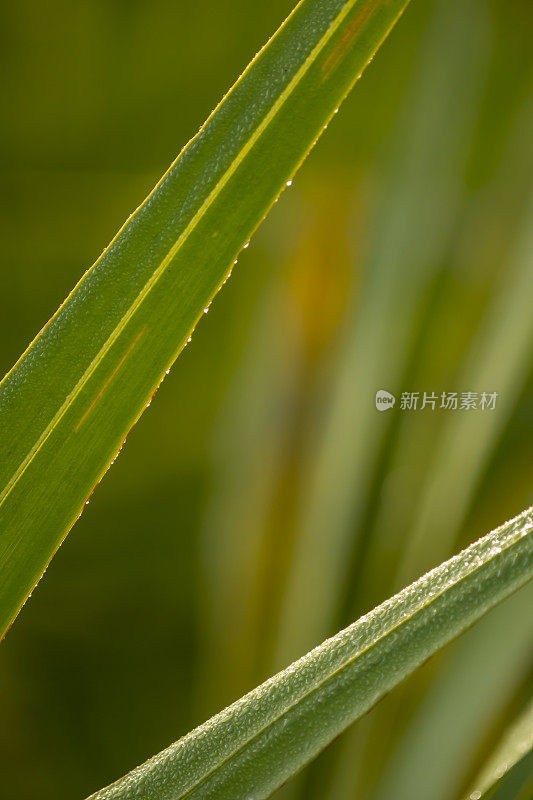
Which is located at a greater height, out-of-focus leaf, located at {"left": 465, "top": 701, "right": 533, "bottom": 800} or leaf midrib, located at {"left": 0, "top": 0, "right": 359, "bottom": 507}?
leaf midrib, located at {"left": 0, "top": 0, "right": 359, "bottom": 507}

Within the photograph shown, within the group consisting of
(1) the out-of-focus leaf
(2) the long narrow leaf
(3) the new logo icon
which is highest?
(3) the new logo icon

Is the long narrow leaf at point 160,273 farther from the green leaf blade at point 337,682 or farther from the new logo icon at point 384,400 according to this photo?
the new logo icon at point 384,400

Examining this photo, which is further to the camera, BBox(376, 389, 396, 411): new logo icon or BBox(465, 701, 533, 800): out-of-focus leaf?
BBox(376, 389, 396, 411): new logo icon

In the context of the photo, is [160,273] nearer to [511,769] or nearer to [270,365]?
[511,769]

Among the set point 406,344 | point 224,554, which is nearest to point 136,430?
point 224,554

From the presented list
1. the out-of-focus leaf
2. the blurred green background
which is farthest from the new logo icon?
the out-of-focus leaf

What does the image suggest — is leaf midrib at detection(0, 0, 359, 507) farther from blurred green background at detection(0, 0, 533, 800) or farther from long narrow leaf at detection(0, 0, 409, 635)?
blurred green background at detection(0, 0, 533, 800)
